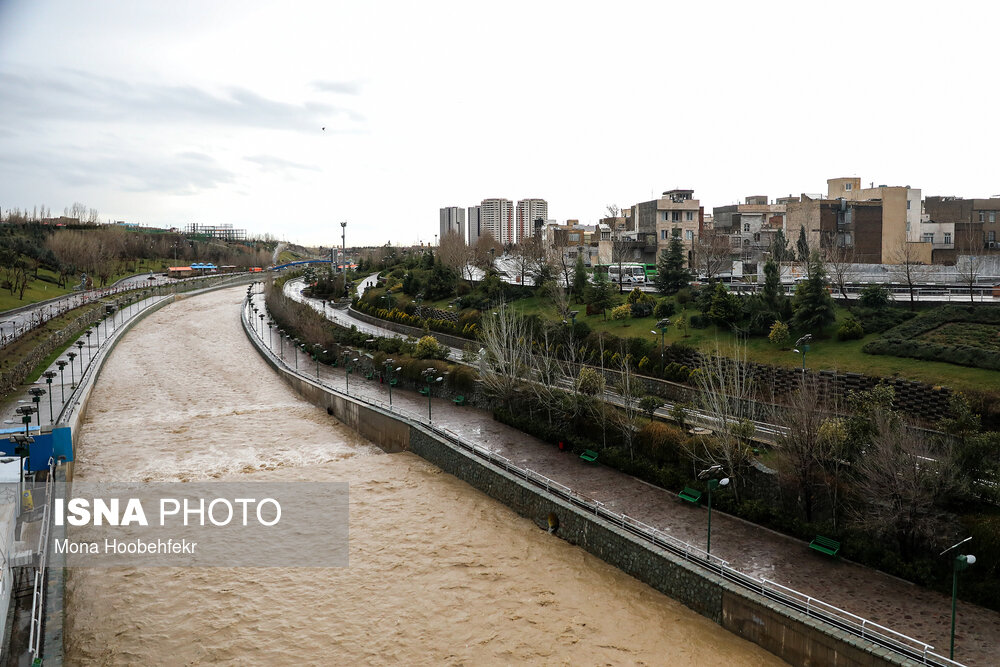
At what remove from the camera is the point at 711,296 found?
31.4 meters

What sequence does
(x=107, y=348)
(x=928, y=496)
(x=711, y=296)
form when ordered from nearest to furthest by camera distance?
1. (x=928, y=496)
2. (x=711, y=296)
3. (x=107, y=348)

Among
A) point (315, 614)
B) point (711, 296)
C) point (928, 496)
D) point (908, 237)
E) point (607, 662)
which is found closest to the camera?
point (607, 662)

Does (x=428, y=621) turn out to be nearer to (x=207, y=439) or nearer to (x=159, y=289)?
(x=207, y=439)

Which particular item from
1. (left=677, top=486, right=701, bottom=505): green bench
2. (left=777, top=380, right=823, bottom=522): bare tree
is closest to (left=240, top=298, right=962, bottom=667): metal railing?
(left=677, top=486, right=701, bottom=505): green bench

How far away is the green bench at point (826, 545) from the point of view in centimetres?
1498

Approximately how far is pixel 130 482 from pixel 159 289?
56.3 meters

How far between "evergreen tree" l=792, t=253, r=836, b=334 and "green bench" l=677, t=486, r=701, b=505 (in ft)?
38.2

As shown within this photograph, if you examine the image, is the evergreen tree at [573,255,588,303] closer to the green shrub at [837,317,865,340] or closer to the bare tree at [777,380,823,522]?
the green shrub at [837,317,865,340]

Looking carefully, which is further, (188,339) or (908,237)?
(188,339)

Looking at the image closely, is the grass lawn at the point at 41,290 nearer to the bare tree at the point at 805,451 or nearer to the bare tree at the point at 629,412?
the bare tree at the point at 629,412

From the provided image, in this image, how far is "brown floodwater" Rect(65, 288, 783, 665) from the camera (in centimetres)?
1367

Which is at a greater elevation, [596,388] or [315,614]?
[596,388]

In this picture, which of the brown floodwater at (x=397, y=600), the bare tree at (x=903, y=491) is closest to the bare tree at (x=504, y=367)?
the brown floodwater at (x=397, y=600)

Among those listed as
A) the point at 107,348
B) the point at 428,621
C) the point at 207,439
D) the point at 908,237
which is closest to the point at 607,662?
the point at 428,621
